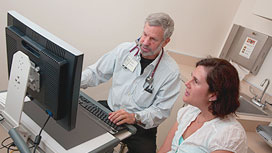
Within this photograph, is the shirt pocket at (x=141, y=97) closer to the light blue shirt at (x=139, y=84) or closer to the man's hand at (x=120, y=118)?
the light blue shirt at (x=139, y=84)

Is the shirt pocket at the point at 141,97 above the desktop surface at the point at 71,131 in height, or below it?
below

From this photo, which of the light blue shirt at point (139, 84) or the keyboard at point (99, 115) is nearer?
the keyboard at point (99, 115)

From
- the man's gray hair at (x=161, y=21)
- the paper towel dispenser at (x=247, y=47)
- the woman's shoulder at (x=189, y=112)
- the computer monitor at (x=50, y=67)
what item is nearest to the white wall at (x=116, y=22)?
the paper towel dispenser at (x=247, y=47)

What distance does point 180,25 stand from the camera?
2545mm

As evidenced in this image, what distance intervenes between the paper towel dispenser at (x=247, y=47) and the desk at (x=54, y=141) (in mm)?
1932

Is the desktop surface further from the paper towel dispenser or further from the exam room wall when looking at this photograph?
the paper towel dispenser

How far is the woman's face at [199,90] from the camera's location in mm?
1152

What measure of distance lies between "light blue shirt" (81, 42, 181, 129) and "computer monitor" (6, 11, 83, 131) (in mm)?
747

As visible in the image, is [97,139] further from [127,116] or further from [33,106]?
[33,106]

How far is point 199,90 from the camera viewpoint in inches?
46.1

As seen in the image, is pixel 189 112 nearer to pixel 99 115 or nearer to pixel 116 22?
pixel 99 115

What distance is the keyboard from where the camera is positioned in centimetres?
115

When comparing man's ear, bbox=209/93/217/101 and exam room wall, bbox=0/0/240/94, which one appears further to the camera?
exam room wall, bbox=0/0/240/94

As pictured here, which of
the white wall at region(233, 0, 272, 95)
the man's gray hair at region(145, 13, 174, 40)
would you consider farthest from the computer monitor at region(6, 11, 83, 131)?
the white wall at region(233, 0, 272, 95)
